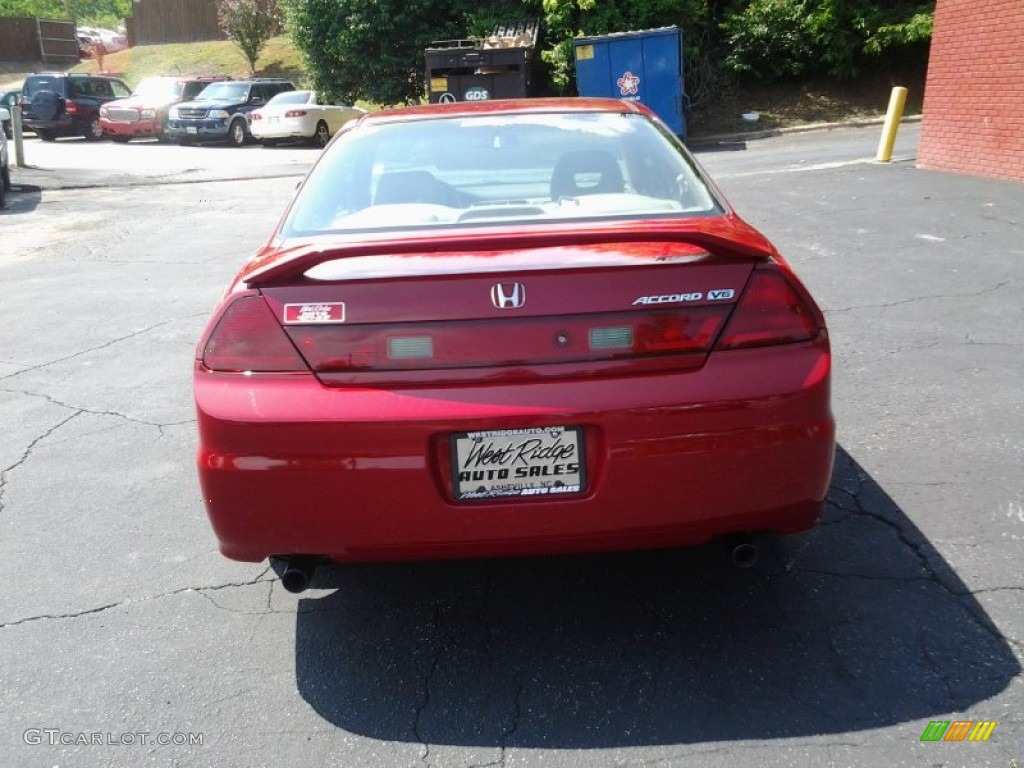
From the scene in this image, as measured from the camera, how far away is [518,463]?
2.71 meters

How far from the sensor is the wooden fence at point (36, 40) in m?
50.9

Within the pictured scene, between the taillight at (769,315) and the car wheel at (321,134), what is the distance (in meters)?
23.1

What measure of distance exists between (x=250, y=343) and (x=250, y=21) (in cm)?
4109

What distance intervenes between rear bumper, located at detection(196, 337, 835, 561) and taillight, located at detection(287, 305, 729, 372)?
3.0 inches

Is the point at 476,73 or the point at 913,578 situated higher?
the point at 476,73

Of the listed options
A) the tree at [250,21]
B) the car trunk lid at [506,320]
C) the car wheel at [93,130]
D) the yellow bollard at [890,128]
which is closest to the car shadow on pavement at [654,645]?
the car trunk lid at [506,320]

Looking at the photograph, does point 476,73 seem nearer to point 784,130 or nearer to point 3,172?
point 784,130

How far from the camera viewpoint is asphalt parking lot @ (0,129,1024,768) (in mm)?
2648

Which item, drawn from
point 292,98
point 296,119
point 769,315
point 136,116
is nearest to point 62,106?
point 136,116

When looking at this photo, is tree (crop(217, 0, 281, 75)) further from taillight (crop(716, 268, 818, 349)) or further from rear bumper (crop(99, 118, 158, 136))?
taillight (crop(716, 268, 818, 349))

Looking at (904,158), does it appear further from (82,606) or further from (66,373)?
(82,606)

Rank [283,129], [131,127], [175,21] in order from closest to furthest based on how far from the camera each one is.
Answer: [283,129]
[131,127]
[175,21]

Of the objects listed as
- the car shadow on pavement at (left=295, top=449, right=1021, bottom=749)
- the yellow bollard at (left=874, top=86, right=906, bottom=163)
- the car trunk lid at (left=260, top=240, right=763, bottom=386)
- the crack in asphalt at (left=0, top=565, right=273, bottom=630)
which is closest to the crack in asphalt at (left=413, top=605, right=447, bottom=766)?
the car shadow on pavement at (left=295, top=449, right=1021, bottom=749)

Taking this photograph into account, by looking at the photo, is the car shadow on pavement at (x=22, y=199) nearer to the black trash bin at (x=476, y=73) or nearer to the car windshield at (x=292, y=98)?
the black trash bin at (x=476, y=73)
